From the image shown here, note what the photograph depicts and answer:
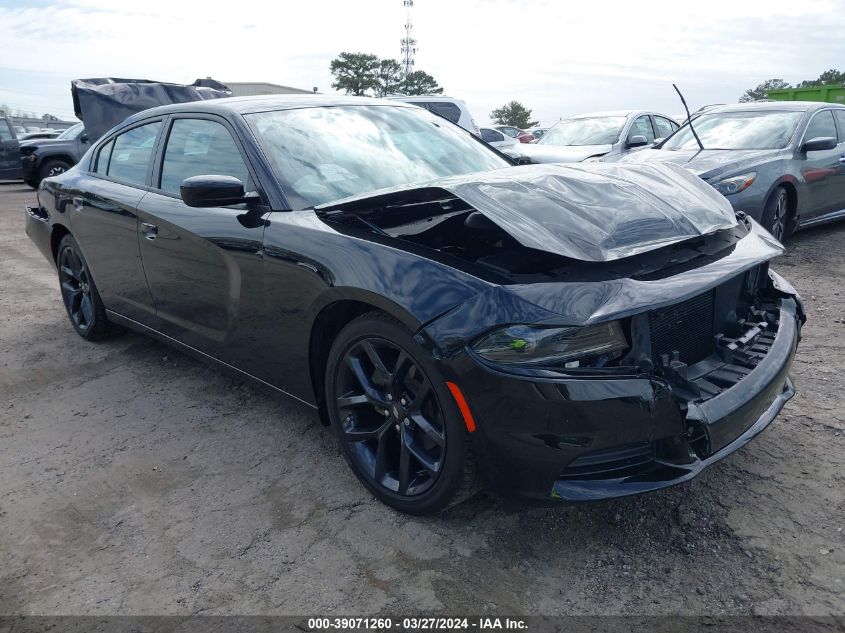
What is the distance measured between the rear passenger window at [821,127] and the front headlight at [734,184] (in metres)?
1.19

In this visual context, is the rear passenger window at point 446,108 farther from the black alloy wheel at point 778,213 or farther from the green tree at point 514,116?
the green tree at point 514,116

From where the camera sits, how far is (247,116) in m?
3.22

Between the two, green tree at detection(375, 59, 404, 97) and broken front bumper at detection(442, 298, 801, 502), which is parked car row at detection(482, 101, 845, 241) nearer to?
broken front bumper at detection(442, 298, 801, 502)

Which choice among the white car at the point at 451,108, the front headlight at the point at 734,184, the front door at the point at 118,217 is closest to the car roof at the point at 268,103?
the front door at the point at 118,217

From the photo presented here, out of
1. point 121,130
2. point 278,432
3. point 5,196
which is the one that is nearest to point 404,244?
point 278,432

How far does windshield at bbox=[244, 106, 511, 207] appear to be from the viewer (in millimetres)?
3016

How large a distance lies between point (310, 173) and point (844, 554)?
2.48 meters

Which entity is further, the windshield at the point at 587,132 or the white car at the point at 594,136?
the windshield at the point at 587,132

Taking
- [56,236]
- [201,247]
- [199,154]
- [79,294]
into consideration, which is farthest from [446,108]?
[201,247]

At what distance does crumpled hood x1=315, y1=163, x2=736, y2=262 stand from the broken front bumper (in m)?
0.45

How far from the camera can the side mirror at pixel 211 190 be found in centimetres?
280

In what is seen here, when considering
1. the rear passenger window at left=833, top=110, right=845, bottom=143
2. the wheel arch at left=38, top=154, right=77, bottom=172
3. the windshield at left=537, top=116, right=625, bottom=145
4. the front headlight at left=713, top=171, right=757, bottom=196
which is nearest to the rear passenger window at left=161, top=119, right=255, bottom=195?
the front headlight at left=713, top=171, right=757, bottom=196

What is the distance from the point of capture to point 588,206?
2.46 m

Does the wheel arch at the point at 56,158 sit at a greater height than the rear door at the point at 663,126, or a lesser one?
lesser
